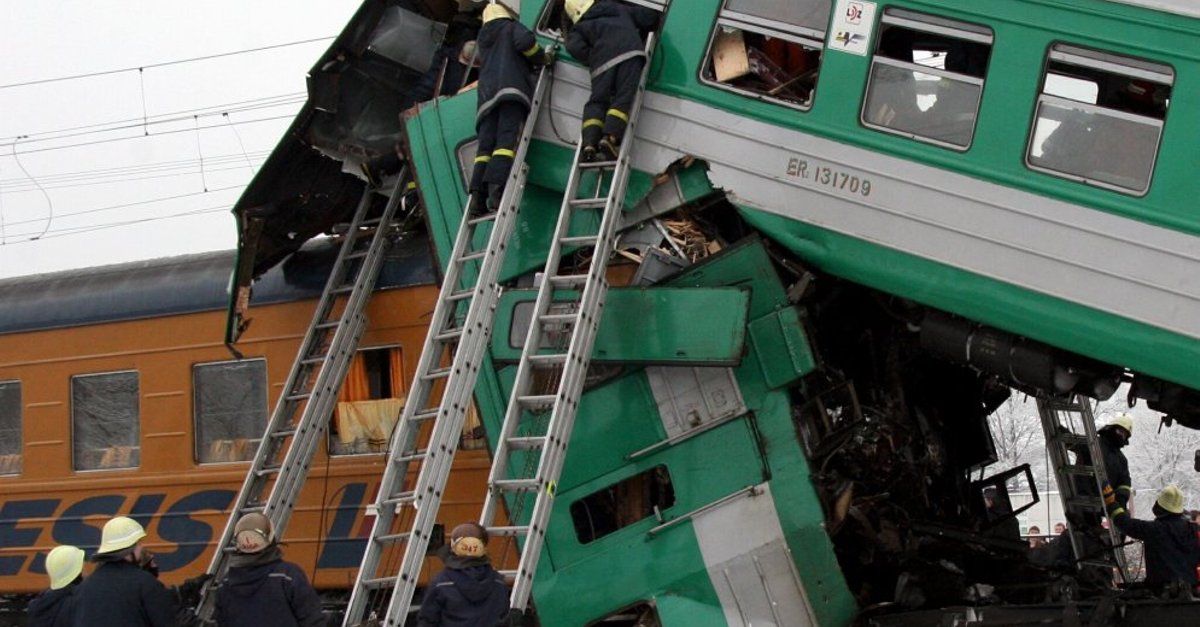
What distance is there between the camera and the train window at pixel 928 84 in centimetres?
667

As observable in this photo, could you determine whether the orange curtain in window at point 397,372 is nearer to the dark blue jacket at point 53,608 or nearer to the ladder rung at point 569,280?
the ladder rung at point 569,280

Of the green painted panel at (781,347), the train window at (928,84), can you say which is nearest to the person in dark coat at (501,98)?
the green painted panel at (781,347)

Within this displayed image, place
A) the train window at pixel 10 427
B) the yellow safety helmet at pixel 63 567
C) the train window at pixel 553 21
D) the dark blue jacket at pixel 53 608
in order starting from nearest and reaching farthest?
the dark blue jacket at pixel 53 608 → the yellow safety helmet at pixel 63 567 → the train window at pixel 553 21 → the train window at pixel 10 427

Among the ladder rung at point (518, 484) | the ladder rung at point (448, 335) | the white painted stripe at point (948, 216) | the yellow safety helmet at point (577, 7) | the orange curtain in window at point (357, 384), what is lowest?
the orange curtain in window at point (357, 384)

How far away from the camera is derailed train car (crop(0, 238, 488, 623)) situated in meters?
9.54

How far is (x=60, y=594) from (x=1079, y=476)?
6.27 metres

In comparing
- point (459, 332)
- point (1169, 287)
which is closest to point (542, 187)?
point (459, 332)

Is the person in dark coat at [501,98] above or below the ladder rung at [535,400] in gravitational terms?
above

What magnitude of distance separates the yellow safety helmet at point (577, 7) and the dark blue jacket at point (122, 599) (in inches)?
147

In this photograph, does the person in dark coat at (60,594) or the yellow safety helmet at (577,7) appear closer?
the person in dark coat at (60,594)

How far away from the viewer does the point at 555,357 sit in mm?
6965

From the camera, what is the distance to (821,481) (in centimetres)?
718

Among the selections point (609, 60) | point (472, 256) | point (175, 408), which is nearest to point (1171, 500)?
point (609, 60)

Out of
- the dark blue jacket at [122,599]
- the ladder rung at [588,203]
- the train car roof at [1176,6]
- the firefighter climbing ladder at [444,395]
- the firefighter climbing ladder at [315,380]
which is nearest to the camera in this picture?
the dark blue jacket at [122,599]
